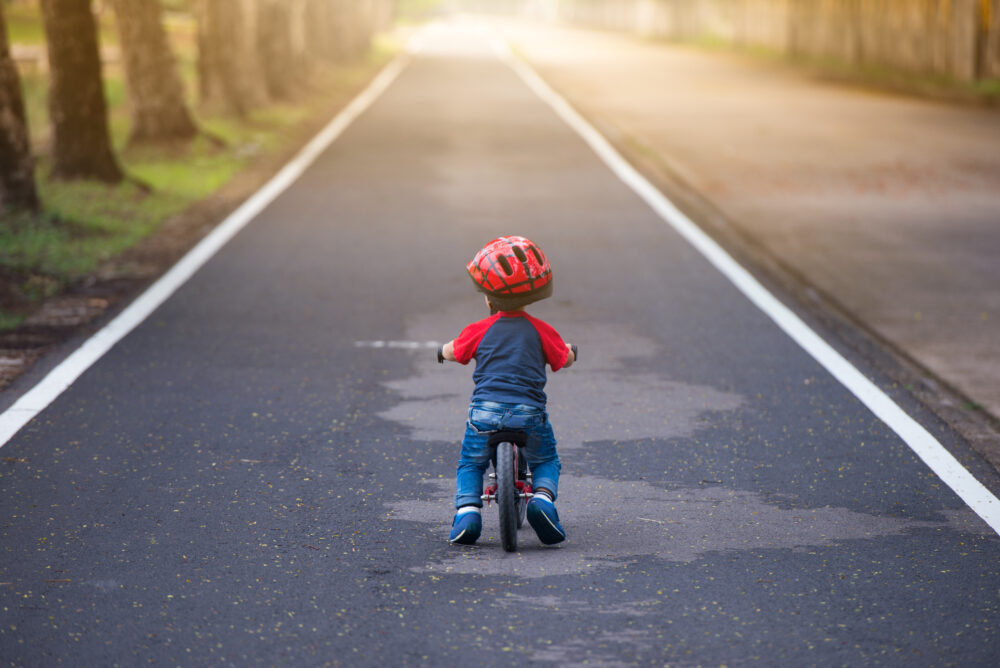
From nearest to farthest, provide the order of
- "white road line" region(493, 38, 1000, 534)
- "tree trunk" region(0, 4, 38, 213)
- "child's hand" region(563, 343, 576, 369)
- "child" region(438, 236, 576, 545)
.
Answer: "child" region(438, 236, 576, 545), "child's hand" region(563, 343, 576, 369), "white road line" region(493, 38, 1000, 534), "tree trunk" region(0, 4, 38, 213)

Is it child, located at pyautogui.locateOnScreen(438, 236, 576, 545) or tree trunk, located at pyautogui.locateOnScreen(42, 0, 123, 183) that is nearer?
child, located at pyautogui.locateOnScreen(438, 236, 576, 545)

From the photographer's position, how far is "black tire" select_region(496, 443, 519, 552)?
16.2ft

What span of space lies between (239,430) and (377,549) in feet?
5.91

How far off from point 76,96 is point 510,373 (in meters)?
11.0

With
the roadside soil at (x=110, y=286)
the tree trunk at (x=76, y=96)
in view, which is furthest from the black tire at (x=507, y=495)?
the tree trunk at (x=76, y=96)

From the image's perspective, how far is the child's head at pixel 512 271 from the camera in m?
5.03

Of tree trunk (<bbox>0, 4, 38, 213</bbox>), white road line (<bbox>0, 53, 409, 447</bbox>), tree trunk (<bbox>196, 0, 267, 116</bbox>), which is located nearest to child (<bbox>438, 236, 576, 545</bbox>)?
white road line (<bbox>0, 53, 409, 447</bbox>)

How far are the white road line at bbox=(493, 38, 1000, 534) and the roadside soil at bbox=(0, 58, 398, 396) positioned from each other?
4710 mm

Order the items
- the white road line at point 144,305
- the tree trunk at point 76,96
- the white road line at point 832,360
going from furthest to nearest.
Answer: the tree trunk at point 76,96 → the white road line at point 144,305 → the white road line at point 832,360

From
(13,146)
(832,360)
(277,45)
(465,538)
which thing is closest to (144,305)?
(13,146)

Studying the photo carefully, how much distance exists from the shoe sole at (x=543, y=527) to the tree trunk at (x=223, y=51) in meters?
18.8

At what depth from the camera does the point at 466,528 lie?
16.6 feet

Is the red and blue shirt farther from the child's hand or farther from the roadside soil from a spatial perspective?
the roadside soil

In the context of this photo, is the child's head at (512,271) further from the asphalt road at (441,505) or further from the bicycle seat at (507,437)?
the asphalt road at (441,505)
